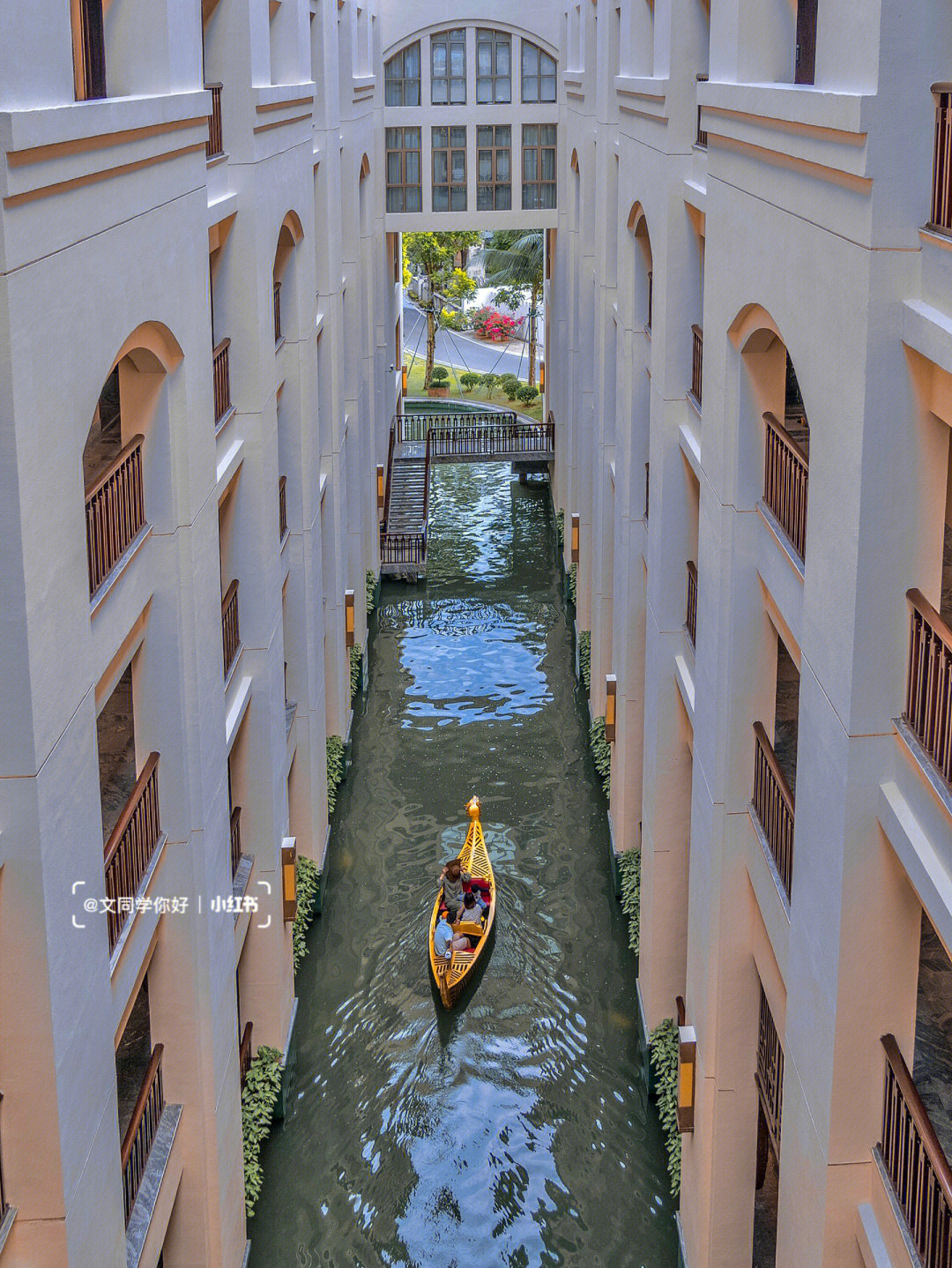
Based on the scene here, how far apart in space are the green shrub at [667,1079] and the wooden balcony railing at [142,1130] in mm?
5892

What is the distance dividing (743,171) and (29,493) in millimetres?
6222

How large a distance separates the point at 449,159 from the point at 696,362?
25332mm

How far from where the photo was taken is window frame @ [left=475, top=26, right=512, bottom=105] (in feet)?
127

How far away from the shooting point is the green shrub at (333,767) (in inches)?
967

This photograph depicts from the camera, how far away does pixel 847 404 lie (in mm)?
8609

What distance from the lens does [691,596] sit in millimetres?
16594

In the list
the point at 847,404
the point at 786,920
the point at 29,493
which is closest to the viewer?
the point at 29,493

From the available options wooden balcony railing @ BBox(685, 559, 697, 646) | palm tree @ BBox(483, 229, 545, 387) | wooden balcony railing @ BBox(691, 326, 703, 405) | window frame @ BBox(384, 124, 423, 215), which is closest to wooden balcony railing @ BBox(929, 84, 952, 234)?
wooden balcony railing @ BBox(691, 326, 703, 405)

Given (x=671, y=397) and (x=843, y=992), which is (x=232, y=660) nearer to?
(x=671, y=397)

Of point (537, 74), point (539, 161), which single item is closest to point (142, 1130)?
point (539, 161)

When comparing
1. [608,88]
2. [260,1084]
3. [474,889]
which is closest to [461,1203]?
[260,1084]

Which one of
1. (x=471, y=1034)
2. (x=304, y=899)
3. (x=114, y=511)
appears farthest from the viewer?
(x=304, y=899)

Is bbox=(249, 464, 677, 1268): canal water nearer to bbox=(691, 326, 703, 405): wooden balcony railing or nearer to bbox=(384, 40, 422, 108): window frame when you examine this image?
bbox=(691, 326, 703, 405): wooden balcony railing

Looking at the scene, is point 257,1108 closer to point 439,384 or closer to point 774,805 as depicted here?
point 774,805
